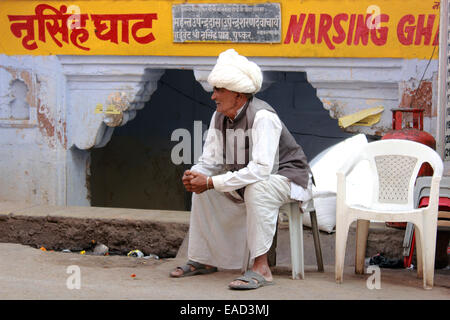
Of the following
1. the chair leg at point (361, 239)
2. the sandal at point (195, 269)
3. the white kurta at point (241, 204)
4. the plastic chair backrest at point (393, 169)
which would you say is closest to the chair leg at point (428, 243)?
the plastic chair backrest at point (393, 169)

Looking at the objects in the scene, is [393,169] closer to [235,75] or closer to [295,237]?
[295,237]

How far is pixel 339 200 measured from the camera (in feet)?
13.8

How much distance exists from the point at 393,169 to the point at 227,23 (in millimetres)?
2620

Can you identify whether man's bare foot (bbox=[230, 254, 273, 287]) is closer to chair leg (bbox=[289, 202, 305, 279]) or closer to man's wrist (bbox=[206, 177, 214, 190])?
chair leg (bbox=[289, 202, 305, 279])

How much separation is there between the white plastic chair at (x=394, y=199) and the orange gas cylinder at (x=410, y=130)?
2.56ft

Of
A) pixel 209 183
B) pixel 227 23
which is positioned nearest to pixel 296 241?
pixel 209 183

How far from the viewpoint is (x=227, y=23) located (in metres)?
6.57

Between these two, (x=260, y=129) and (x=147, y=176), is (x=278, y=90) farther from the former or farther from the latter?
(x=260, y=129)

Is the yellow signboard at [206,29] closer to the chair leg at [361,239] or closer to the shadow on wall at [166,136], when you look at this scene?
the chair leg at [361,239]

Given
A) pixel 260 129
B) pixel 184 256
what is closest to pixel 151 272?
pixel 184 256

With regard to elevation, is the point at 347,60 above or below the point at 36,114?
above

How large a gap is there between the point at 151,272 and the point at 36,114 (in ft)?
10.3

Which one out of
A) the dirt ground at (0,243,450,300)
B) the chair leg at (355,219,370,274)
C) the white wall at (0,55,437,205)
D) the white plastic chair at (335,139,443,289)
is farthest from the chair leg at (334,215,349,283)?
the white wall at (0,55,437,205)

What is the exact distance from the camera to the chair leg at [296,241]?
14.4ft
